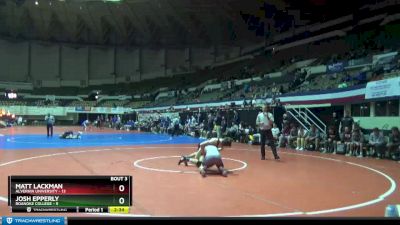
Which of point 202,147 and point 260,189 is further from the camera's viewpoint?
point 202,147

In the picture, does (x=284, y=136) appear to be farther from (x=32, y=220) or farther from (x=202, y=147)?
(x=32, y=220)

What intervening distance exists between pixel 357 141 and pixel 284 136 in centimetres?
303

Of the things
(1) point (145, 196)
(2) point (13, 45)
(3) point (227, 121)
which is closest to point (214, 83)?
(3) point (227, 121)

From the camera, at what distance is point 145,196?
4.21m

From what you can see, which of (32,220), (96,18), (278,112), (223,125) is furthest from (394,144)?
(96,18)

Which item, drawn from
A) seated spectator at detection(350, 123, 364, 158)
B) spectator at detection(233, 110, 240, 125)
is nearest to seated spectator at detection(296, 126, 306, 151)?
seated spectator at detection(350, 123, 364, 158)

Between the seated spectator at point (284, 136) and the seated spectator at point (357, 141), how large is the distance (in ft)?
9.08

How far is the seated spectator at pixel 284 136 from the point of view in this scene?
43.4 ft

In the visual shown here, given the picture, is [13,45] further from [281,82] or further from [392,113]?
[392,113]

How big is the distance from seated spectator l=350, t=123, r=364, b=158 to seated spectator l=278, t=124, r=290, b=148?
9.08ft
